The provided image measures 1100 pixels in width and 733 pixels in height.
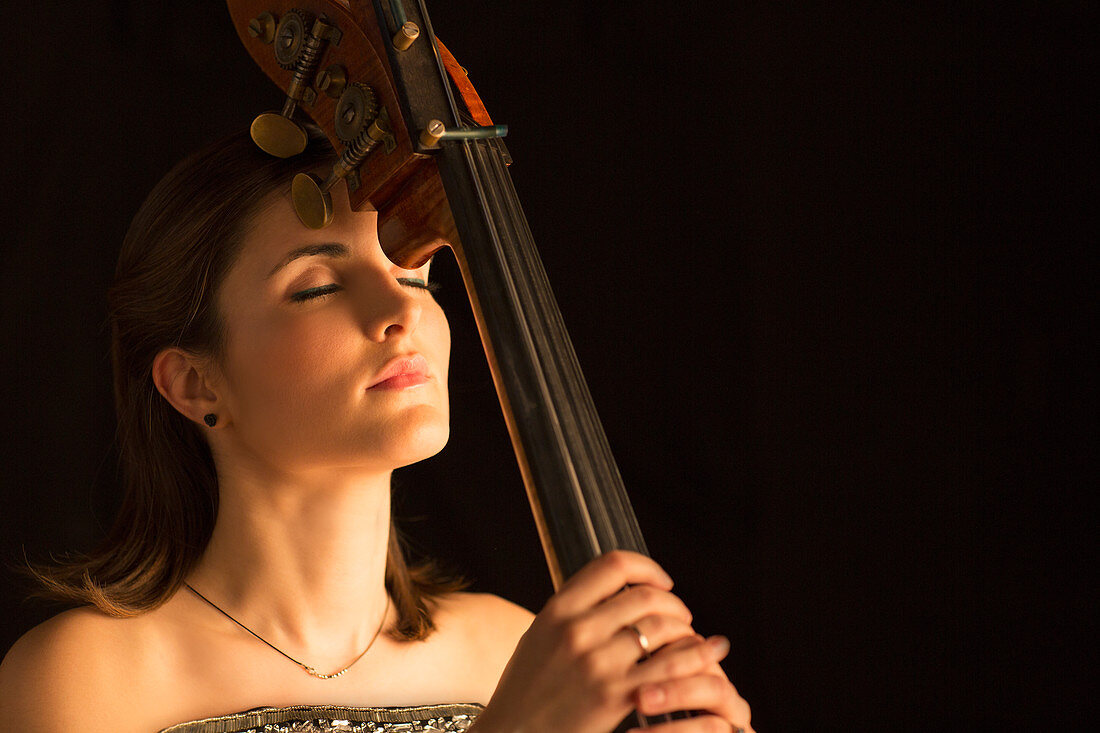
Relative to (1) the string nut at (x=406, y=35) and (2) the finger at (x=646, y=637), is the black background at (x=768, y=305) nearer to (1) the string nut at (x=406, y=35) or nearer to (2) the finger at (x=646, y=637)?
(1) the string nut at (x=406, y=35)

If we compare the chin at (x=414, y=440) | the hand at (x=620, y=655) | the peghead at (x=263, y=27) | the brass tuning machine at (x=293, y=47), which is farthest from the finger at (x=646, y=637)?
the peghead at (x=263, y=27)

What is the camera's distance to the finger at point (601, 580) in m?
0.89

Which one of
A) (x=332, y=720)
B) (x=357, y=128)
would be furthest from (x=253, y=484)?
(x=357, y=128)

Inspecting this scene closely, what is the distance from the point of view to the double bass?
0.96 m

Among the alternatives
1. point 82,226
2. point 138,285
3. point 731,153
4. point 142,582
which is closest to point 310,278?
point 138,285

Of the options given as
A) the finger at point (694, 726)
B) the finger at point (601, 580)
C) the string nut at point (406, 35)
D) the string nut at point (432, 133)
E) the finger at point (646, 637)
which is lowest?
the finger at point (694, 726)

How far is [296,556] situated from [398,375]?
1.09 ft

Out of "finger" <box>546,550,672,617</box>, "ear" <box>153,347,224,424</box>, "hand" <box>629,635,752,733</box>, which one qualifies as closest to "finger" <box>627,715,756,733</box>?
"hand" <box>629,635,752,733</box>

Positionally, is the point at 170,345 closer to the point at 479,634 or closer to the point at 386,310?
the point at 386,310

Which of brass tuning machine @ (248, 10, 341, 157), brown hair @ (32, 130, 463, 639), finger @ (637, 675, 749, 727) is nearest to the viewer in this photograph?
finger @ (637, 675, 749, 727)

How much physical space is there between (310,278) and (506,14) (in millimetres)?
951

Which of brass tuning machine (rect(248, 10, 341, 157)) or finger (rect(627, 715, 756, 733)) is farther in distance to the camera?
brass tuning machine (rect(248, 10, 341, 157))

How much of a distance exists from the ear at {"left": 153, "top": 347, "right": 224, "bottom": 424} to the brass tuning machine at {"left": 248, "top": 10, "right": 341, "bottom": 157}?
35 cm

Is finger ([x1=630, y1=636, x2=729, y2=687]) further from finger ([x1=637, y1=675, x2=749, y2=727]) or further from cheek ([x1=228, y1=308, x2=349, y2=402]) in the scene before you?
cheek ([x1=228, y1=308, x2=349, y2=402])
